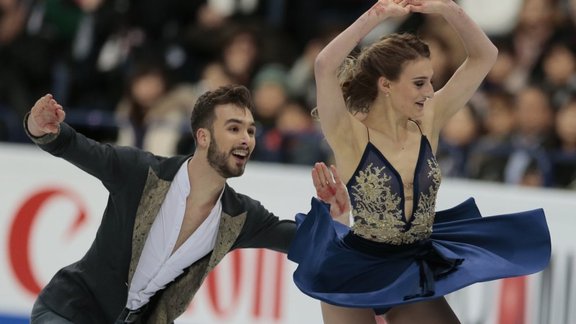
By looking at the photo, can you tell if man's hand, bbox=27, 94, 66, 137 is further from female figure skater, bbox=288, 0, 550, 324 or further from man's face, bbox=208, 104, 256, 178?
female figure skater, bbox=288, 0, 550, 324

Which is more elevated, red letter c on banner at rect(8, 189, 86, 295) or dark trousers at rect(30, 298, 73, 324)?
red letter c on banner at rect(8, 189, 86, 295)

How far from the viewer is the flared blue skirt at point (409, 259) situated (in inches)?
183

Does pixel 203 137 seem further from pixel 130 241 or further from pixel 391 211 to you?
pixel 391 211

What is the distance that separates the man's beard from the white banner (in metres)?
2.50

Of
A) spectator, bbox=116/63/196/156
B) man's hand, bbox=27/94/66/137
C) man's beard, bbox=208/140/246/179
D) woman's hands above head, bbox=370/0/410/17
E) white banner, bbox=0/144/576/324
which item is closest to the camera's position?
woman's hands above head, bbox=370/0/410/17

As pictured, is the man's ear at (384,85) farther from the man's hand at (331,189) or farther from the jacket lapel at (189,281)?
the jacket lapel at (189,281)

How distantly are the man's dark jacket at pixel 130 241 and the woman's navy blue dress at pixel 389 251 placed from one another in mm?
375

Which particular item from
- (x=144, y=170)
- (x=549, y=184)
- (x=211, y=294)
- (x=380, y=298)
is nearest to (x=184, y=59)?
(x=211, y=294)

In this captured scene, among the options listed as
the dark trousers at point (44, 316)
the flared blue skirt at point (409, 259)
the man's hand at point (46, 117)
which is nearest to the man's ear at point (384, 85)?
the flared blue skirt at point (409, 259)

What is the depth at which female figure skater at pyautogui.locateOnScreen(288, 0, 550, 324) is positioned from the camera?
4.70 metres

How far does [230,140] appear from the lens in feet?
16.4

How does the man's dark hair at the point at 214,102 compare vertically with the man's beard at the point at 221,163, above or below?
above

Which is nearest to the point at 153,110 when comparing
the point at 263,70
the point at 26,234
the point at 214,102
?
the point at 263,70

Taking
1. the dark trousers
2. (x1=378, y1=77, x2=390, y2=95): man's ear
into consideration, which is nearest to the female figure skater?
(x1=378, y1=77, x2=390, y2=95): man's ear
